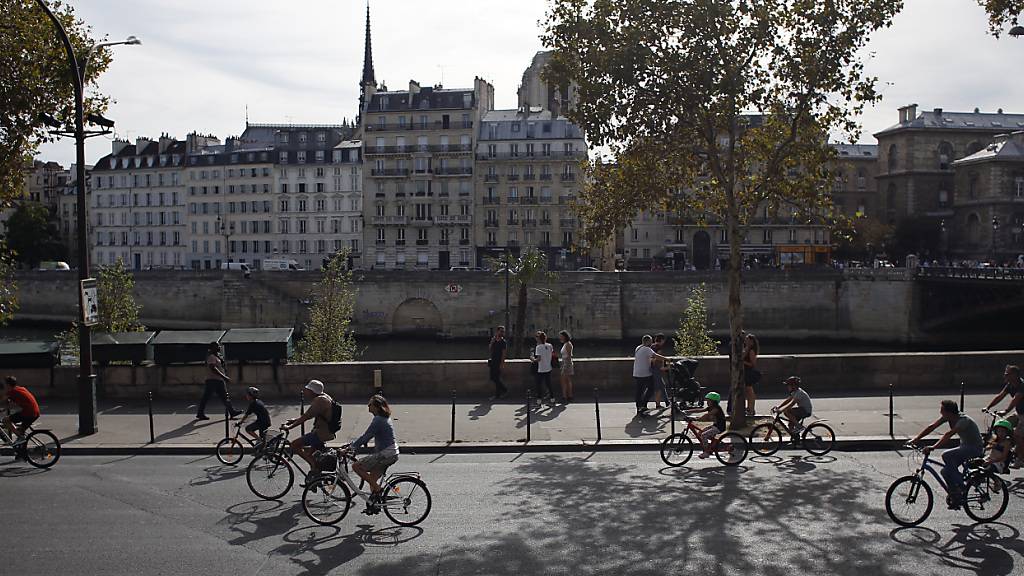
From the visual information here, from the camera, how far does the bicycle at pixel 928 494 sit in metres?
10.1

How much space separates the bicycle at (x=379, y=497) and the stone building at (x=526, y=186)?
2691 inches

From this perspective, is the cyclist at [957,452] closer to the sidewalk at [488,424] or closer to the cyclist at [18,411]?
the sidewalk at [488,424]

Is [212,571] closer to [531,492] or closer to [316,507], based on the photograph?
[316,507]

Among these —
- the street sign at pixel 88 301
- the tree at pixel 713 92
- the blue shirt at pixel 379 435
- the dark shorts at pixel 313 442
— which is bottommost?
the dark shorts at pixel 313 442

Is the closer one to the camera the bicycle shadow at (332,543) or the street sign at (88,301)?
the bicycle shadow at (332,543)

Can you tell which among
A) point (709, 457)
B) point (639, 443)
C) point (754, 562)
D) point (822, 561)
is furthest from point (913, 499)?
point (639, 443)

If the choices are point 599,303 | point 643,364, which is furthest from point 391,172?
point 643,364

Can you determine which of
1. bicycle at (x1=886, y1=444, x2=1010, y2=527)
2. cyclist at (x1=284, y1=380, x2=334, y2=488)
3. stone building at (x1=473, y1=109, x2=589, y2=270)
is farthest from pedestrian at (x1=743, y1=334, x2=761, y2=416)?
stone building at (x1=473, y1=109, x2=589, y2=270)

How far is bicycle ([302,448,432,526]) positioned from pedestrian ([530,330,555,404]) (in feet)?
26.1

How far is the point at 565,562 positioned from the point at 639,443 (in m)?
6.07

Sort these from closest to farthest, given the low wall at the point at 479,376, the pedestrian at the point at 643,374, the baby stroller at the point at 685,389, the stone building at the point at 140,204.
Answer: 1. the pedestrian at the point at 643,374
2. the baby stroller at the point at 685,389
3. the low wall at the point at 479,376
4. the stone building at the point at 140,204

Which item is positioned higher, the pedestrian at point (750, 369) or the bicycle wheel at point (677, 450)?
the pedestrian at point (750, 369)

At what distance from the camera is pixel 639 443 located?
1480cm

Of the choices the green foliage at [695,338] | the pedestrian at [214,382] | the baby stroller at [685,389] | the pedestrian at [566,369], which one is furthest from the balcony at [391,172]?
the baby stroller at [685,389]
